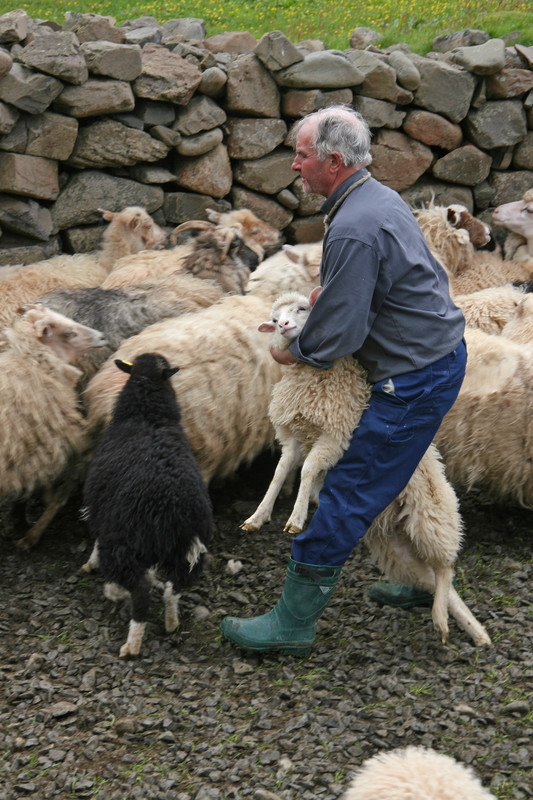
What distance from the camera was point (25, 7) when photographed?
9.02 meters

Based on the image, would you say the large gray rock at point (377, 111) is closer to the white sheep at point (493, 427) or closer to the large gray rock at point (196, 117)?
the large gray rock at point (196, 117)

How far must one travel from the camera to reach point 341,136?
3580mm

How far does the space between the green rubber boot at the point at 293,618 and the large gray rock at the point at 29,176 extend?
13.6 ft

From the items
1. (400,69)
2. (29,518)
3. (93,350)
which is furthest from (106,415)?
(400,69)

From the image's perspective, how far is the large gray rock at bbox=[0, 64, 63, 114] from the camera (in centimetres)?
642

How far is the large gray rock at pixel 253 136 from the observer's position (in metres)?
7.60

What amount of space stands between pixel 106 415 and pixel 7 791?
6.82ft

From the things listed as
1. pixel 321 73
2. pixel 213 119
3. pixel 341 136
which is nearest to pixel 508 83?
pixel 321 73

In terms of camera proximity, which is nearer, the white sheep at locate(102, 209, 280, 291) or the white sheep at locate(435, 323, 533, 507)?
the white sheep at locate(435, 323, 533, 507)

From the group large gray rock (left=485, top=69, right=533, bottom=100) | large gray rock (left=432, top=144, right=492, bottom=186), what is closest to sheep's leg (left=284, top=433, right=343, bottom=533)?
large gray rock (left=432, top=144, right=492, bottom=186)

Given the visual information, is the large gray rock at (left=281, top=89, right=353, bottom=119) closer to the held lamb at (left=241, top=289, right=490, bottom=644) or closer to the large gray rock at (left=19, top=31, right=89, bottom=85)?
the large gray rock at (left=19, top=31, right=89, bottom=85)

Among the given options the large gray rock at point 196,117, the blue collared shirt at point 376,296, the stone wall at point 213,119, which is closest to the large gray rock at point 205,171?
the stone wall at point 213,119

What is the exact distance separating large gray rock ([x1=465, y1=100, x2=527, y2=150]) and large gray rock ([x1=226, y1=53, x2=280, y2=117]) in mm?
2080

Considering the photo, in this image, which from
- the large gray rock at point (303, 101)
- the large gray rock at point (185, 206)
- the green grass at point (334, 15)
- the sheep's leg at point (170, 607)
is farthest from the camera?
the green grass at point (334, 15)
